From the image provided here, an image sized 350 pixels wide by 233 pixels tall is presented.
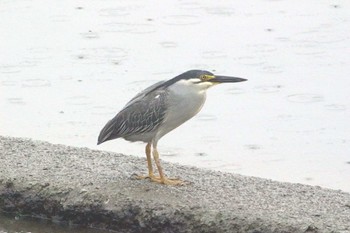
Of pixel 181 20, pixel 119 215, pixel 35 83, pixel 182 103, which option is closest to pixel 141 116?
pixel 182 103

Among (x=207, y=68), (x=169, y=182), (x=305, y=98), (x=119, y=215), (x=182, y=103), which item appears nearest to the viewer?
(x=119, y=215)

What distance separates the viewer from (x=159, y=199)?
7.48m

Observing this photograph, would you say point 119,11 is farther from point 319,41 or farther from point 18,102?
point 18,102

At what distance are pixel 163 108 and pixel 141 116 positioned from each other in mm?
160

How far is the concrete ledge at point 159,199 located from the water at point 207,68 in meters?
1.22

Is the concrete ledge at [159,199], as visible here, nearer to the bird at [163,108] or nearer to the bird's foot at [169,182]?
the bird's foot at [169,182]

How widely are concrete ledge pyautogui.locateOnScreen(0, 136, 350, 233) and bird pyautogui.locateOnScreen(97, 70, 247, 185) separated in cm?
28

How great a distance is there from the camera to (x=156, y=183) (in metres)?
7.79

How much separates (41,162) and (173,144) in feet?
5.74

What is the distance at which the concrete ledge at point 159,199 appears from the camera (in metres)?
7.16

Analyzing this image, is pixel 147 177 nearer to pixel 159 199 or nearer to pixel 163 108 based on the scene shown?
pixel 159 199

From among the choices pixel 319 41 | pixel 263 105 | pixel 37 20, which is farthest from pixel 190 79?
pixel 37 20

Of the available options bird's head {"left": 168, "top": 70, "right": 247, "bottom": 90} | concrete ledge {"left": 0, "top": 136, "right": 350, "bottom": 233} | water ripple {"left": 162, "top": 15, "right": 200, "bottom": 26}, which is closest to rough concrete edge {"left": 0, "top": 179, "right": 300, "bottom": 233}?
concrete ledge {"left": 0, "top": 136, "right": 350, "bottom": 233}

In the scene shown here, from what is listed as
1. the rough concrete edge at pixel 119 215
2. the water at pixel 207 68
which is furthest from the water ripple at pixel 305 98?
the rough concrete edge at pixel 119 215
